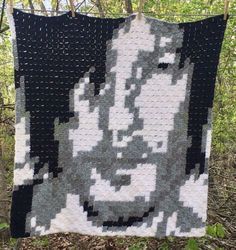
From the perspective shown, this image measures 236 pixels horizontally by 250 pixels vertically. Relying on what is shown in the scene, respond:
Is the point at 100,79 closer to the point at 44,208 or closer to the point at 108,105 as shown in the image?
the point at 108,105

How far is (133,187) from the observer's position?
1.44 m

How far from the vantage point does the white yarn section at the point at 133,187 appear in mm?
1423

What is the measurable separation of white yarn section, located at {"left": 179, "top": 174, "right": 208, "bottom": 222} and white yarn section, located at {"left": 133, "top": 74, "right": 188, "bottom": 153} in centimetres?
19

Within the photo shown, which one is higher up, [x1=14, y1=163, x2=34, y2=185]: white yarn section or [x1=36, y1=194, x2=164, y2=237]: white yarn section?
[x1=14, y1=163, x2=34, y2=185]: white yarn section

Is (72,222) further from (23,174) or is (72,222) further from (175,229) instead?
(175,229)

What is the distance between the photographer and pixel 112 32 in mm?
1352

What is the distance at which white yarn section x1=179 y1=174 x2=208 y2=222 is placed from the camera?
145 centimetres

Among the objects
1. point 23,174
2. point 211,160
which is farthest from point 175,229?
point 211,160

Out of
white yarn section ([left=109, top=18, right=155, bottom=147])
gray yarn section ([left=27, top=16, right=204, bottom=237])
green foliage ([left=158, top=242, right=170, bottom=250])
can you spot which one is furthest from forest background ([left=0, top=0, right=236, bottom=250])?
white yarn section ([left=109, top=18, right=155, bottom=147])

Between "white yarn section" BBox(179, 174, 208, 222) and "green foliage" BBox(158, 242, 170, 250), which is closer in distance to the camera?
"white yarn section" BBox(179, 174, 208, 222)

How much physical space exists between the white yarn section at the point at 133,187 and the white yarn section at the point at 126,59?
5.7 inches

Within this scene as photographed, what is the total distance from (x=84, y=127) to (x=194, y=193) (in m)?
0.48

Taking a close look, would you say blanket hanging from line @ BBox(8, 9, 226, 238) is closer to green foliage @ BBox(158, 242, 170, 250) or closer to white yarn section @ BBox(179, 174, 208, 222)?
white yarn section @ BBox(179, 174, 208, 222)

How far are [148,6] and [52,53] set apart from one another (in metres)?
1.73
